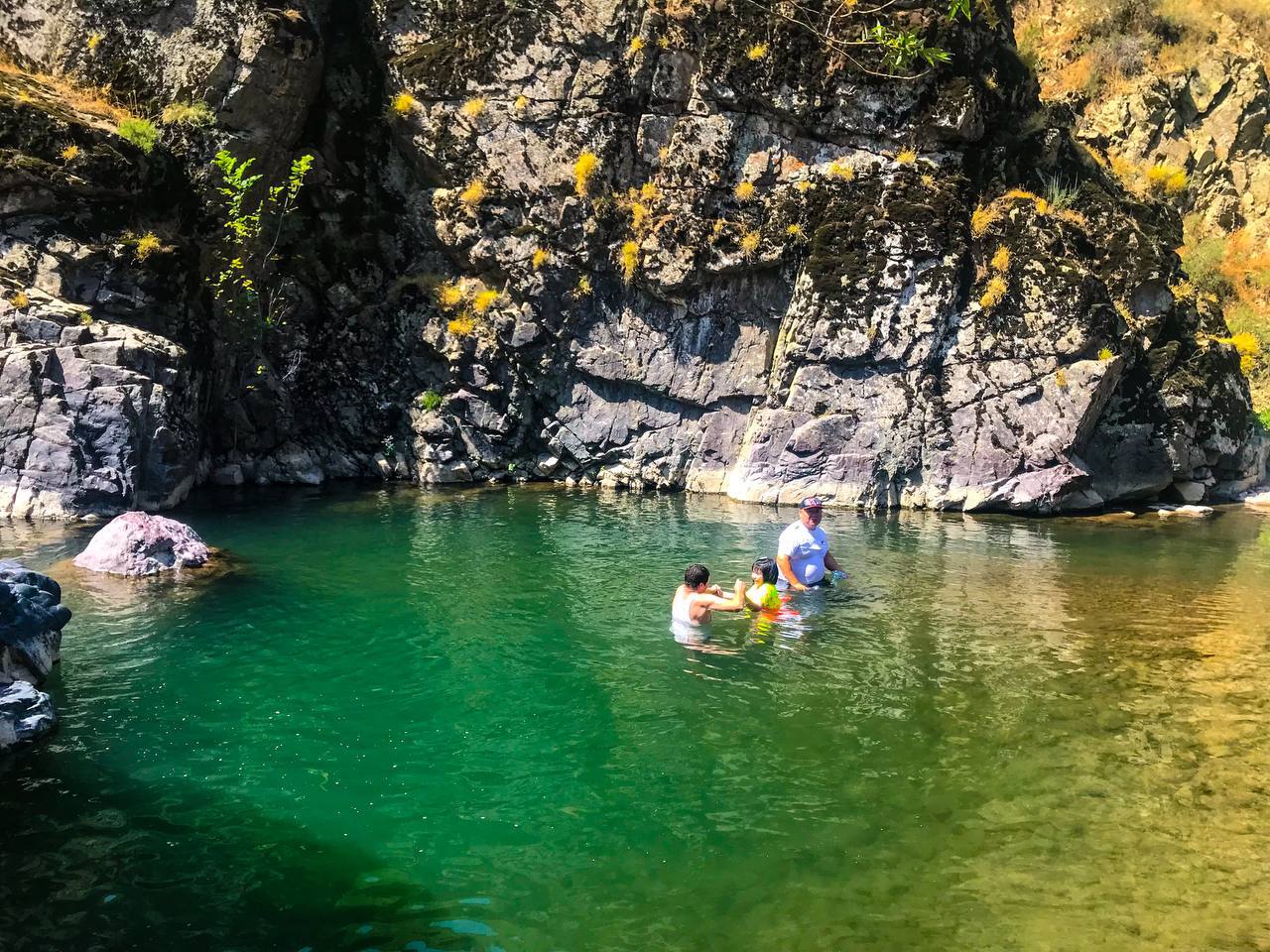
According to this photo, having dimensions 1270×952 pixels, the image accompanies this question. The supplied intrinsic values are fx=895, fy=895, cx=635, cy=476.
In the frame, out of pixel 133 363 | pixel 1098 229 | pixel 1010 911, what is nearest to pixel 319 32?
pixel 133 363

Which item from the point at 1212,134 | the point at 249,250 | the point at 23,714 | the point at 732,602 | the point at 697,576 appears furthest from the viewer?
the point at 1212,134

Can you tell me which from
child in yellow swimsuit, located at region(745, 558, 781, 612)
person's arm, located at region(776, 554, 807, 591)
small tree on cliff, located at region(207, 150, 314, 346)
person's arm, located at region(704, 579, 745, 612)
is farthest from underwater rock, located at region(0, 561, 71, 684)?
small tree on cliff, located at region(207, 150, 314, 346)

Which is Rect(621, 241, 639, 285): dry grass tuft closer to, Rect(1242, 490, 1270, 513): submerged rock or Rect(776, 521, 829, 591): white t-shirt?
Rect(776, 521, 829, 591): white t-shirt

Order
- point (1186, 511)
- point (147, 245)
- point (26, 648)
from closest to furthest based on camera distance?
point (26, 648) < point (147, 245) < point (1186, 511)

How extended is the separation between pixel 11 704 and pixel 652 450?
2074 centimetres

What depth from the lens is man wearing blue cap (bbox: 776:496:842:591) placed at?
48.7 ft

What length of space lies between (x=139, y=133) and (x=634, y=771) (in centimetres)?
A: 2340

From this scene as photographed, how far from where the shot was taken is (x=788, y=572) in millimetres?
14945

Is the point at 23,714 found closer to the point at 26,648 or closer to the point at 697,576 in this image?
the point at 26,648

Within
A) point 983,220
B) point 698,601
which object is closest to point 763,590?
point 698,601

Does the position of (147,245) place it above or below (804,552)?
above

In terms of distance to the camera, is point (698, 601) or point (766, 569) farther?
point (766, 569)

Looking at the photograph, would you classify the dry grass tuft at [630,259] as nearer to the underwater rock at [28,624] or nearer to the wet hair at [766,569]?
the wet hair at [766,569]

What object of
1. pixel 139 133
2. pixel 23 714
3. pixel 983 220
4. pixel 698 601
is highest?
pixel 139 133
